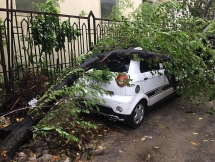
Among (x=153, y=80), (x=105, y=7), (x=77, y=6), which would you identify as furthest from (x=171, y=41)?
(x=105, y=7)

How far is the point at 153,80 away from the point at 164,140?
51.6 inches

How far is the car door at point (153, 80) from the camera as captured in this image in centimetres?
400

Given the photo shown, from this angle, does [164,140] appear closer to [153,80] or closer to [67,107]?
[153,80]

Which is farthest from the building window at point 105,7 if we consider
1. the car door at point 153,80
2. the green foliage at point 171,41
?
the car door at point 153,80

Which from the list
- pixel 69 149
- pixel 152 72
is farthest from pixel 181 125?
→ pixel 69 149

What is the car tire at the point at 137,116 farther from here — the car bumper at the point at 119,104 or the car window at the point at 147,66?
the car window at the point at 147,66

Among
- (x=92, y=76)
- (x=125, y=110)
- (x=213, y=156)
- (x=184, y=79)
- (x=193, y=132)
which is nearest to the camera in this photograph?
(x=213, y=156)

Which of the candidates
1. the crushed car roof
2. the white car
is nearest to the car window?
the white car

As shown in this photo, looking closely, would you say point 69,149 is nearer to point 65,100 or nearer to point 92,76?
point 65,100

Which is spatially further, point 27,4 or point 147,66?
point 27,4

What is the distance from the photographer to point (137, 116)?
12.8 ft

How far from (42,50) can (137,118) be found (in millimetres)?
2939

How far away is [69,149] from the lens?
10.1 ft

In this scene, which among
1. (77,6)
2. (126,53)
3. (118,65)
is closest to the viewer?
(126,53)
